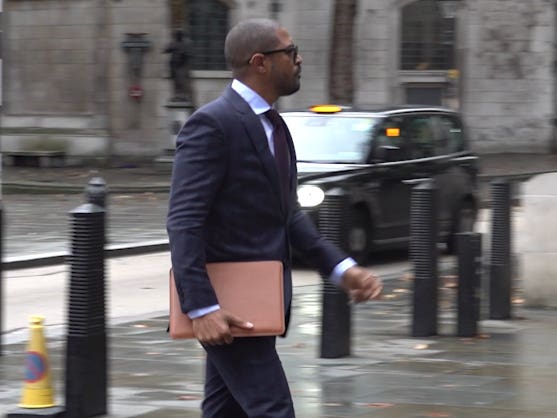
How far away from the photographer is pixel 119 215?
19562mm

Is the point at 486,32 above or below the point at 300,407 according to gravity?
above

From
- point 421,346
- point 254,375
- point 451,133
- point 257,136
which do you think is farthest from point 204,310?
point 451,133

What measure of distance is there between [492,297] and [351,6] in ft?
58.1

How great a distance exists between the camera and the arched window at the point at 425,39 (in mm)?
30938

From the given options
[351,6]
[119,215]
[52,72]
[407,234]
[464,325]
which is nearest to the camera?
[464,325]

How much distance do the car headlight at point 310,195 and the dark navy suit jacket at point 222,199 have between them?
9.13 metres

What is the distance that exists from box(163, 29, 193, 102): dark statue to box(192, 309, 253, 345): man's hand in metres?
22.9

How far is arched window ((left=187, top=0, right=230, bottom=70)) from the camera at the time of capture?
3173 centimetres

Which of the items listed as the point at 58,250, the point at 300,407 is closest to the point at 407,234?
the point at 58,250

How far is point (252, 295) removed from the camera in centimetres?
429

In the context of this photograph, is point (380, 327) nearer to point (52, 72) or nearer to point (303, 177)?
point (303, 177)

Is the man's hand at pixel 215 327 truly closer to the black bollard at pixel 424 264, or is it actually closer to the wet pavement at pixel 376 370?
the wet pavement at pixel 376 370

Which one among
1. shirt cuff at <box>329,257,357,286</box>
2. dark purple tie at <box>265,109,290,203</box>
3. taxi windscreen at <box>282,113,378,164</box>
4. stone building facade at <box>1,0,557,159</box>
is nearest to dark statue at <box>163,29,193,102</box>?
stone building facade at <box>1,0,557,159</box>

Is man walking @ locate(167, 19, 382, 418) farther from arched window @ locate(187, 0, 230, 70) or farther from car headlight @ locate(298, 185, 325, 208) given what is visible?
arched window @ locate(187, 0, 230, 70)
